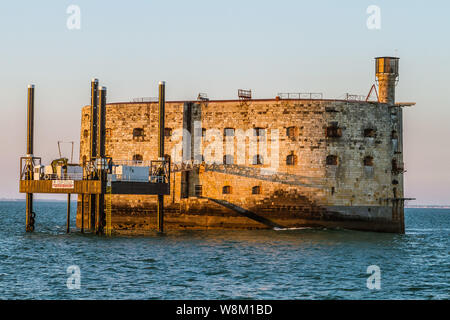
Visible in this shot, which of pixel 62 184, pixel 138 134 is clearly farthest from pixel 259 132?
pixel 62 184

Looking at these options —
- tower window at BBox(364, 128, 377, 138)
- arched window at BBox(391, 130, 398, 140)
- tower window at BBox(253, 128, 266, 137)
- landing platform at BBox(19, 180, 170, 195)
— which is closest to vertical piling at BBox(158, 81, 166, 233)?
landing platform at BBox(19, 180, 170, 195)

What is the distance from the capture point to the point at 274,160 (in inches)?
2105

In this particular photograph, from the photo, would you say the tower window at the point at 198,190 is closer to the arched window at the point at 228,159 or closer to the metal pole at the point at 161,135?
the arched window at the point at 228,159

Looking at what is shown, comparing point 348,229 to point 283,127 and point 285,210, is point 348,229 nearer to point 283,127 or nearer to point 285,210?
point 285,210

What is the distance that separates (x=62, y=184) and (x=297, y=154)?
611 inches

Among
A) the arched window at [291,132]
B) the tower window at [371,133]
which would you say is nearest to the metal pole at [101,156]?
the arched window at [291,132]

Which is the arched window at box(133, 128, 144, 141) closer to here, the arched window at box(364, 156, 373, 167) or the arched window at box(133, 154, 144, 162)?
the arched window at box(133, 154, 144, 162)

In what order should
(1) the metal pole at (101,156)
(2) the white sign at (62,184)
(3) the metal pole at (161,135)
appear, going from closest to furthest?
(1) the metal pole at (101,156)
(2) the white sign at (62,184)
(3) the metal pole at (161,135)

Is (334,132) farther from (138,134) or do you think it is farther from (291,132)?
(138,134)

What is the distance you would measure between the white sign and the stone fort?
704cm

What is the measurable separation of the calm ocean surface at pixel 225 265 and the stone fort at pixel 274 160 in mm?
1799

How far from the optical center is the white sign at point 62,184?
48.2 metres

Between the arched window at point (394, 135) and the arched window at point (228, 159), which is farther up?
the arched window at point (394, 135)
